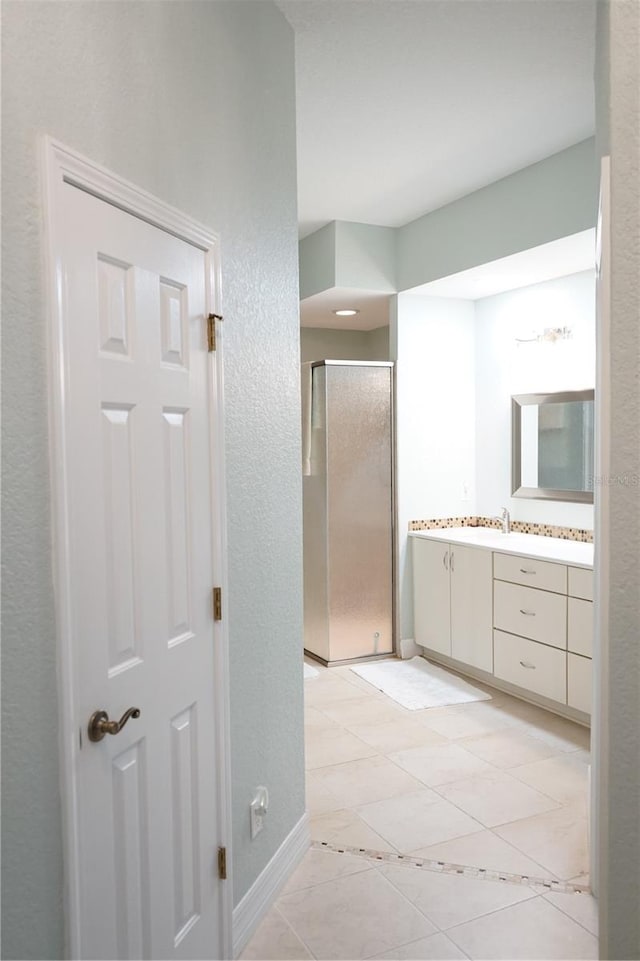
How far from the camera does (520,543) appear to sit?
14.2 ft

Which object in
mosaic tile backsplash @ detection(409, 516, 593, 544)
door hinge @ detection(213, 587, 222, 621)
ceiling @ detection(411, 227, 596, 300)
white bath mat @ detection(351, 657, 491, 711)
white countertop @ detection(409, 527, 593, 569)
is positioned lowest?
white bath mat @ detection(351, 657, 491, 711)

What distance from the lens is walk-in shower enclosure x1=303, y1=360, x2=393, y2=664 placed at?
4.77 meters

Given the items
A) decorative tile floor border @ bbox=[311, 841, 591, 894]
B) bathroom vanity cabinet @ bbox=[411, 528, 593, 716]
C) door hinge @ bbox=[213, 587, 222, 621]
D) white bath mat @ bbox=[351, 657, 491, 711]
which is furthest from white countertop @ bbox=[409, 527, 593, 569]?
door hinge @ bbox=[213, 587, 222, 621]

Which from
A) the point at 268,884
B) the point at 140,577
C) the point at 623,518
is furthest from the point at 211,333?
the point at 268,884

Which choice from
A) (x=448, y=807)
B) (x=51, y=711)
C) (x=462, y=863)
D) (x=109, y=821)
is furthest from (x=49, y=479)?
(x=448, y=807)

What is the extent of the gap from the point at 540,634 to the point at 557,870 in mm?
1539

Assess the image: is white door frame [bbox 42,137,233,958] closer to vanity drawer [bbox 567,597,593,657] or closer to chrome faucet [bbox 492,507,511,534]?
vanity drawer [bbox 567,597,593,657]

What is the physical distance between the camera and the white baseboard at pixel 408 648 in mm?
4945

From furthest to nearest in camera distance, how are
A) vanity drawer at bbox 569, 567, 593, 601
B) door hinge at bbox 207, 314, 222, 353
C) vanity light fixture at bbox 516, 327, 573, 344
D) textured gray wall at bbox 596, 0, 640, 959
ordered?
vanity light fixture at bbox 516, 327, 573, 344, vanity drawer at bbox 569, 567, 593, 601, door hinge at bbox 207, 314, 222, 353, textured gray wall at bbox 596, 0, 640, 959

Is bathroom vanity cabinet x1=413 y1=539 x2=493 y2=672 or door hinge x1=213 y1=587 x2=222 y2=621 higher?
door hinge x1=213 y1=587 x2=222 y2=621

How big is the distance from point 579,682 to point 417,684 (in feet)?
3.52

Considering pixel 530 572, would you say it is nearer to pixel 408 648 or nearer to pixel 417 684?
pixel 417 684

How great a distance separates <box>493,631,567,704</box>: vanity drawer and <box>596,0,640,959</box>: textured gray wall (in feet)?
8.87

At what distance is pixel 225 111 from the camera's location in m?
2.03
